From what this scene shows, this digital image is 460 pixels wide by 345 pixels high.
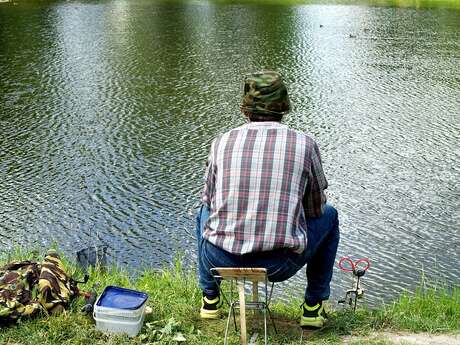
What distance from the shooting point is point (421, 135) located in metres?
17.8

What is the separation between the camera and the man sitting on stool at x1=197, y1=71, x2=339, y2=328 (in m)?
4.02

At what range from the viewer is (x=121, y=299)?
4617 mm

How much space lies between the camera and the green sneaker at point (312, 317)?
456 cm

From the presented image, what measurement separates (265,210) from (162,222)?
829 cm

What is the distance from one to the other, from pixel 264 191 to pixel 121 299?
1412mm

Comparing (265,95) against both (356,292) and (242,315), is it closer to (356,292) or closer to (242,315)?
(242,315)

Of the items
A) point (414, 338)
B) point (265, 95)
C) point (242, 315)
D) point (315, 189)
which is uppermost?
point (265, 95)

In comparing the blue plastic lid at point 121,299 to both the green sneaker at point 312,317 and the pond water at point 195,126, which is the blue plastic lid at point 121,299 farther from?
the pond water at point 195,126

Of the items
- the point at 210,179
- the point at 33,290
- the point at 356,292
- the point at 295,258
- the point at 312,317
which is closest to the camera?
the point at 295,258

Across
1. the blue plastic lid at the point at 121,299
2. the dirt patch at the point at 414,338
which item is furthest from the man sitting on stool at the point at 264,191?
the dirt patch at the point at 414,338

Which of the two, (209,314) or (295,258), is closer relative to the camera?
(295,258)

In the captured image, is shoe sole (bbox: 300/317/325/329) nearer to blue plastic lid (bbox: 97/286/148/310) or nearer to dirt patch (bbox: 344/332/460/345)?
dirt patch (bbox: 344/332/460/345)

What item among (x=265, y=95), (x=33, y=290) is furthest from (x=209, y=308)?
(x=265, y=95)

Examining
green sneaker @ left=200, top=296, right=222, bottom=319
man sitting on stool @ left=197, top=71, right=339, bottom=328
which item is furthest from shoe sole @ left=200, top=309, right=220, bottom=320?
man sitting on stool @ left=197, top=71, right=339, bottom=328
